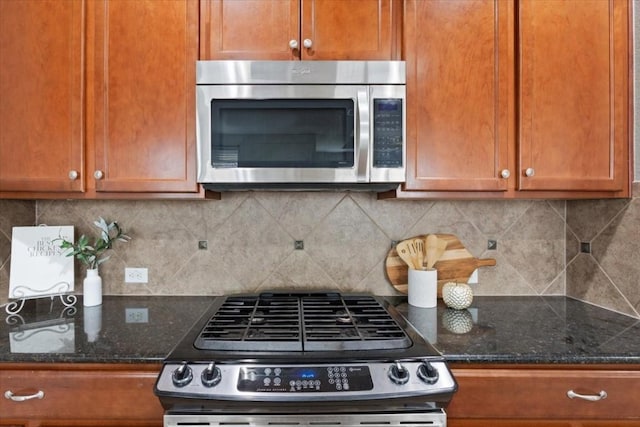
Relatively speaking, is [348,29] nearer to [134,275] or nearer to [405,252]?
[405,252]

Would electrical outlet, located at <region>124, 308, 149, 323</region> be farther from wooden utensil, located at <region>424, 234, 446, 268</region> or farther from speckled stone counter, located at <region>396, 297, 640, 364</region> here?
wooden utensil, located at <region>424, 234, 446, 268</region>

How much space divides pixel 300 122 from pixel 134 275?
1136 mm

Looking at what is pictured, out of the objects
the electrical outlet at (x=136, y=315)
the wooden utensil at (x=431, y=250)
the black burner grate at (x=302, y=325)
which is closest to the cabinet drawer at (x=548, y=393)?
the black burner grate at (x=302, y=325)

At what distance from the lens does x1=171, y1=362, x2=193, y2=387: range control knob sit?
0.97 metres

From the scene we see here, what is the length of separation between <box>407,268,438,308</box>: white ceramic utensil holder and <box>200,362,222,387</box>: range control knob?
3.03 ft

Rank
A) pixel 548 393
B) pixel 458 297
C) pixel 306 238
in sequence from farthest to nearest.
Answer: pixel 306 238 < pixel 458 297 < pixel 548 393

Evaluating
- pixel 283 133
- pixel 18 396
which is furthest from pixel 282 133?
pixel 18 396

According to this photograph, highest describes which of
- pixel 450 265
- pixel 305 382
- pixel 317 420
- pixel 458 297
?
pixel 450 265

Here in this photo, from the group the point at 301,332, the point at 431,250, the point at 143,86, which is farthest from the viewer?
the point at 431,250

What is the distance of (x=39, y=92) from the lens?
1.42 meters

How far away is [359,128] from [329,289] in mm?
822

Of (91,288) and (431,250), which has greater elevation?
(431,250)

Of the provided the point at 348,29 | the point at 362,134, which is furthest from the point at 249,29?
the point at 362,134

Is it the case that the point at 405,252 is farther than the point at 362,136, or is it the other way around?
the point at 405,252
